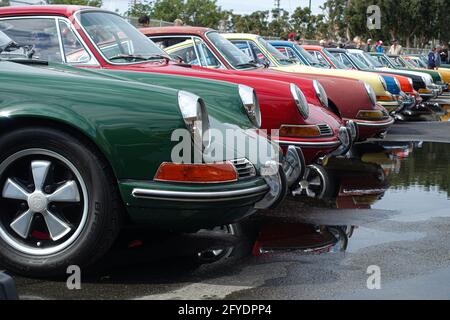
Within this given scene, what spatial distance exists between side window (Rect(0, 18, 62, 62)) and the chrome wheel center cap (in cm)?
227

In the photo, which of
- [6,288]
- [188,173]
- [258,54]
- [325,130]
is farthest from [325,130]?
[6,288]

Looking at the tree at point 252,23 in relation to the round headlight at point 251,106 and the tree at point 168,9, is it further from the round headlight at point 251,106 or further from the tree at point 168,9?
the round headlight at point 251,106

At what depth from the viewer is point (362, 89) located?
931 cm

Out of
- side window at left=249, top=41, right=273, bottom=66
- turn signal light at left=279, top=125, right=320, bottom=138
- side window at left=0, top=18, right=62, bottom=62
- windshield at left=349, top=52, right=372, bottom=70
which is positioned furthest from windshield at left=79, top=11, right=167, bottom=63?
windshield at left=349, top=52, right=372, bottom=70

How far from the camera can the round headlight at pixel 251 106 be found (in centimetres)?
519

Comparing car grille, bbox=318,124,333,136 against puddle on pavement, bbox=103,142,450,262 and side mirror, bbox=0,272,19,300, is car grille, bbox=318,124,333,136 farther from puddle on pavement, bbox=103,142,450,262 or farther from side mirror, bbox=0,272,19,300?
side mirror, bbox=0,272,19,300

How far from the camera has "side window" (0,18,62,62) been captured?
19.1 feet

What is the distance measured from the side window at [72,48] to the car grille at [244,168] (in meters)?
2.31

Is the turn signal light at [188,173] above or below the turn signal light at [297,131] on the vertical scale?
above

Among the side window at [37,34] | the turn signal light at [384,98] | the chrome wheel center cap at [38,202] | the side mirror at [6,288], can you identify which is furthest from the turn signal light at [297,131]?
the turn signal light at [384,98]

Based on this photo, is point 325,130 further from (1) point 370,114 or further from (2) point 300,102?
(1) point 370,114
